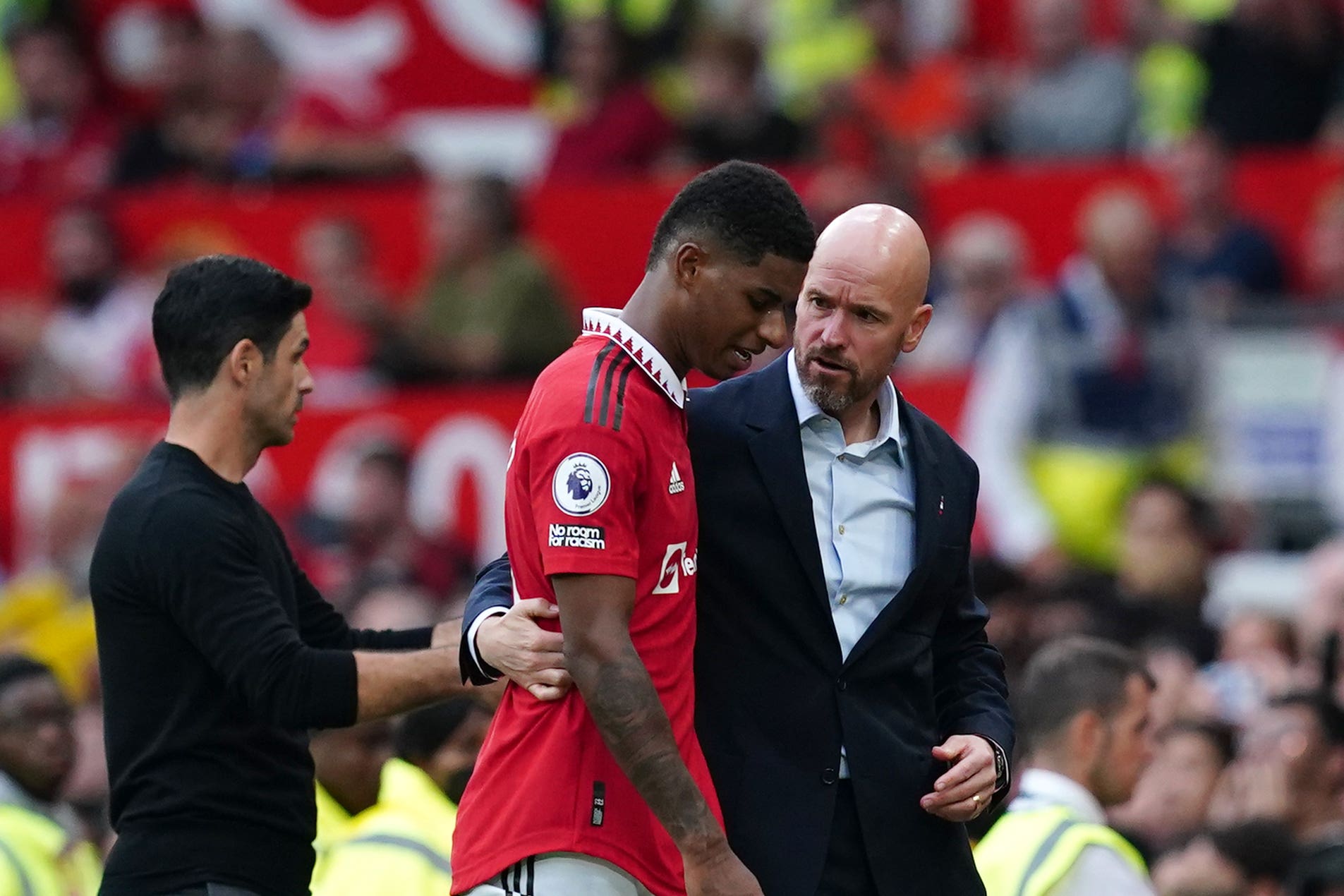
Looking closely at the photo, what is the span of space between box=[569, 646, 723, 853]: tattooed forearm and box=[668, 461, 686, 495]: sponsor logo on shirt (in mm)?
371

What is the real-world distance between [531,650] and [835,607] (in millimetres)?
672

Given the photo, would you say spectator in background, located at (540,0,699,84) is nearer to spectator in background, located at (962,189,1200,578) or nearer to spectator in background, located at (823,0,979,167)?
spectator in background, located at (823,0,979,167)

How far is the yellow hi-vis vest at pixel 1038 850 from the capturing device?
525 cm

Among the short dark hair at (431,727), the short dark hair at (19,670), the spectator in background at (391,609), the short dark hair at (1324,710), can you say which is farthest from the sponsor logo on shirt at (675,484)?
the spectator in background at (391,609)

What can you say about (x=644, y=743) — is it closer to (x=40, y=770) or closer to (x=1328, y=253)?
(x=40, y=770)

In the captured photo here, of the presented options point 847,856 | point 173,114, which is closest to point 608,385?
point 847,856

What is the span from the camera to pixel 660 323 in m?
4.25

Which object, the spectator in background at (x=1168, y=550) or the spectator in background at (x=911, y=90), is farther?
the spectator in background at (x=911, y=90)

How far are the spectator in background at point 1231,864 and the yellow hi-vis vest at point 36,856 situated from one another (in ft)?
10.6

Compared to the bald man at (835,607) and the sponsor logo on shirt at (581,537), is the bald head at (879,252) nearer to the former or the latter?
the bald man at (835,607)

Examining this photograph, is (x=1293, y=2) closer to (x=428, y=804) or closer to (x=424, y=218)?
(x=424, y=218)

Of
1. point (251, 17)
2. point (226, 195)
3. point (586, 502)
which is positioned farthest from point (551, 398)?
point (251, 17)

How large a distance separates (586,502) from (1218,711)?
5518 millimetres

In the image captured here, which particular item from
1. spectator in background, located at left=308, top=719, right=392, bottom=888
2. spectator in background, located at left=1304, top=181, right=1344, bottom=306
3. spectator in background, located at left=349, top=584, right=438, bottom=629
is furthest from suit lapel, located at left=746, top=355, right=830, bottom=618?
spectator in background, located at left=1304, top=181, right=1344, bottom=306
